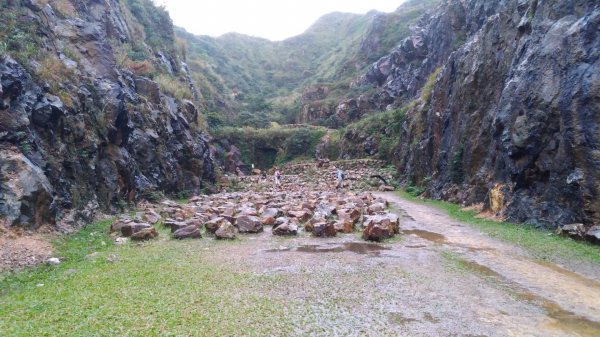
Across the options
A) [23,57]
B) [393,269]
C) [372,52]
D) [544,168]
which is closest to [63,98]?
[23,57]

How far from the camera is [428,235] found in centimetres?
1404

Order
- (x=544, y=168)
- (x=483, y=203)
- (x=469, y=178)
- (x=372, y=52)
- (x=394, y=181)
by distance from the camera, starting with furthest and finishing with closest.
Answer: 1. (x=372, y=52)
2. (x=394, y=181)
3. (x=469, y=178)
4. (x=483, y=203)
5. (x=544, y=168)

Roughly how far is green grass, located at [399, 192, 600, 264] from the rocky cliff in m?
13.7

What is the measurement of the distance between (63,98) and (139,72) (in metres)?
13.2

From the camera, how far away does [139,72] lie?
92.6ft

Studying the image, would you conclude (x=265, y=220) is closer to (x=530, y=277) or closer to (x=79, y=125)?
(x=79, y=125)

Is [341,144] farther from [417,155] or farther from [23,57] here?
[23,57]

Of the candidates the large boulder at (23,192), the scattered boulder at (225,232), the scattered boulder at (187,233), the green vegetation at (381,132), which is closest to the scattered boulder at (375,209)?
the scattered boulder at (225,232)

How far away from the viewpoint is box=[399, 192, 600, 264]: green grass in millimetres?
10188

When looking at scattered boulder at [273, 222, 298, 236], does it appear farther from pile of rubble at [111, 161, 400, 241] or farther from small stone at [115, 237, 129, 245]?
small stone at [115, 237, 129, 245]

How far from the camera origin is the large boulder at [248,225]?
49.0 ft

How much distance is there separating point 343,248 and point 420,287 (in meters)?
4.06

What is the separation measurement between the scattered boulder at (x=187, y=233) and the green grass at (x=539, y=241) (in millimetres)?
9670

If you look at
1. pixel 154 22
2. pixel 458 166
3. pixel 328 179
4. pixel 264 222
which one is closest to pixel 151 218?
pixel 264 222
